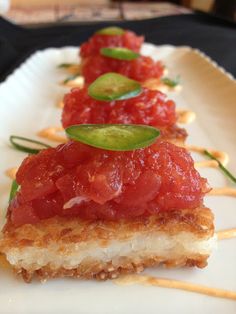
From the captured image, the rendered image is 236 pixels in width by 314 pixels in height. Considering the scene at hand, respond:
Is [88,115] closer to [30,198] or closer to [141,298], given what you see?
[30,198]

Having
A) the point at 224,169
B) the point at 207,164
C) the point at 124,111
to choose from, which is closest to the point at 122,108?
the point at 124,111

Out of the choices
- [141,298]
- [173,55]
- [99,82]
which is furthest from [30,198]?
[173,55]

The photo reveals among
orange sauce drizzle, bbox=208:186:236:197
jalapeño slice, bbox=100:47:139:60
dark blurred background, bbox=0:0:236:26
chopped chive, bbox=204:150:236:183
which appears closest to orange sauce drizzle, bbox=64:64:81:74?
jalapeño slice, bbox=100:47:139:60

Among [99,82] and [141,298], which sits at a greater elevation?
[99,82]

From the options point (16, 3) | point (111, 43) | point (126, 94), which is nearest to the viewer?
point (126, 94)

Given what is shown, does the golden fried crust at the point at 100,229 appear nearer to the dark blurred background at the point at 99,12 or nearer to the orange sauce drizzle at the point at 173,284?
the orange sauce drizzle at the point at 173,284

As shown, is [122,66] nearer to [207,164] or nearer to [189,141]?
[189,141]

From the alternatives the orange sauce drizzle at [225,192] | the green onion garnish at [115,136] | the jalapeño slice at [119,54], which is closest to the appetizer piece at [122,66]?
the jalapeño slice at [119,54]

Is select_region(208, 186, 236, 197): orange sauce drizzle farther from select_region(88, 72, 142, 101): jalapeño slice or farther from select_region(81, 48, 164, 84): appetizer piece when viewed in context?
select_region(81, 48, 164, 84): appetizer piece
